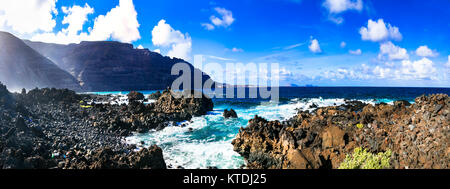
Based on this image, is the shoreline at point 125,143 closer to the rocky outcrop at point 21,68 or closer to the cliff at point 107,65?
the rocky outcrop at point 21,68

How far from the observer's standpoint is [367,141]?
921cm

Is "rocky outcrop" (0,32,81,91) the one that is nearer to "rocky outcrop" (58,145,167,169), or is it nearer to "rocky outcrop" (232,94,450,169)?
"rocky outcrop" (58,145,167,169)

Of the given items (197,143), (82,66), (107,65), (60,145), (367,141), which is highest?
(107,65)

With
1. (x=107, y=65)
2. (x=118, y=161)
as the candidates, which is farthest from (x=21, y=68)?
(x=118, y=161)

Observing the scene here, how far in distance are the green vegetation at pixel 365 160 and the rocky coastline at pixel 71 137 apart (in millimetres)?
8470

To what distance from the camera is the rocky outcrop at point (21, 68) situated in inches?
2810

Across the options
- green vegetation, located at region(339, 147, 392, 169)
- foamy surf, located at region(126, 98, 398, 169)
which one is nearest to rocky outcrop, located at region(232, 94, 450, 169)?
green vegetation, located at region(339, 147, 392, 169)

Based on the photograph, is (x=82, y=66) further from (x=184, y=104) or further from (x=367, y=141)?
(x=367, y=141)

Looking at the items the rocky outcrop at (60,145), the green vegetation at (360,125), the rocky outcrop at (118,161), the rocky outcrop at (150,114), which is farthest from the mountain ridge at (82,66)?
the green vegetation at (360,125)

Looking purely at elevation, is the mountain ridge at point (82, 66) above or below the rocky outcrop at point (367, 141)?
above

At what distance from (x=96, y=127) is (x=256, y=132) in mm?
13958

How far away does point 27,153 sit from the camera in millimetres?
9984

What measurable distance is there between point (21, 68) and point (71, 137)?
9346 cm

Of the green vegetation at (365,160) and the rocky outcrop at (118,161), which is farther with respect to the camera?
the rocky outcrop at (118,161)
